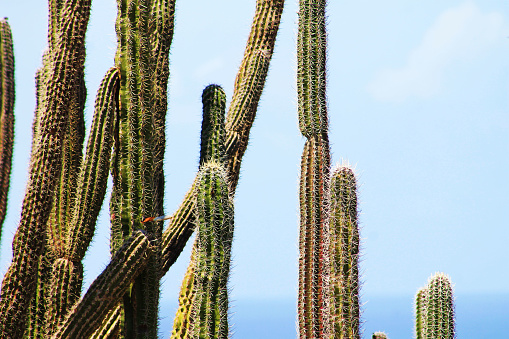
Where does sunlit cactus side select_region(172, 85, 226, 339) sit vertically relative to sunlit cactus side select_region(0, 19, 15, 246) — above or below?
below

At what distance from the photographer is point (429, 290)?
541 cm

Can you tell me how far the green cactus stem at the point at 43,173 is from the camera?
474 cm

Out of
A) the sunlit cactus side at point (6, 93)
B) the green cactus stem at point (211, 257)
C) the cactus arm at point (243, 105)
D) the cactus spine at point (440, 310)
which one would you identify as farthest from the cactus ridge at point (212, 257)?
the sunlit cactus side at point (6, 93)

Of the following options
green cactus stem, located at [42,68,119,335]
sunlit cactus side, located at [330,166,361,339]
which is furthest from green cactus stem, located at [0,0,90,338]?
sunlit cactus side, located at [330,166,361,339]

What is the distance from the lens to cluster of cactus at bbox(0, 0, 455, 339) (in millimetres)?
4410

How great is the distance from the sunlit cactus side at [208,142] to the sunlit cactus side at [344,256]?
99 cm

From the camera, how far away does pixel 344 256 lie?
5.01m

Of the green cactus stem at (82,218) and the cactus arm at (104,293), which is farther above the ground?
the green cactus stem at (82,218)

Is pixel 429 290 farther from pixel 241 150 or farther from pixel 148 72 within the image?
pixel 148 72

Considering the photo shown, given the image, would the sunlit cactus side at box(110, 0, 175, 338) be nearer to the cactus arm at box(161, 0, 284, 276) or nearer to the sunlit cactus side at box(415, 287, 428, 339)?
the cactus arm at box(161, 0, 284, 276)

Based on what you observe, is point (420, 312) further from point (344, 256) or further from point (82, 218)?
point (82, 218)

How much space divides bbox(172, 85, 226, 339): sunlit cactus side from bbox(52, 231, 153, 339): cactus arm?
604 mm

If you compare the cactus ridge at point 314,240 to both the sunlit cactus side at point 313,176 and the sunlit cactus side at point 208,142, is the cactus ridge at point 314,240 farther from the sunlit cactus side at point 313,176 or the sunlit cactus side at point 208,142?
the sunlit cactus side at point 208,142

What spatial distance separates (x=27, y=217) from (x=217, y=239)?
153 cm
